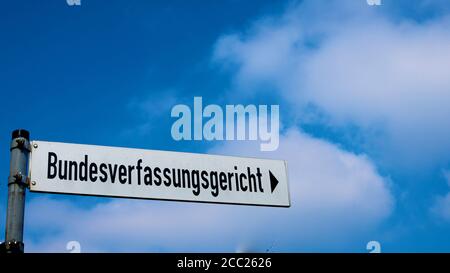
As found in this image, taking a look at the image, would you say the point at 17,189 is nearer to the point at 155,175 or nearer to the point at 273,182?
the point at 155,175

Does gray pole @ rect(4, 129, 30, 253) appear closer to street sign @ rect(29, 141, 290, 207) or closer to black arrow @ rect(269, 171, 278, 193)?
street sign @ rect(29, 141, 290, 207)

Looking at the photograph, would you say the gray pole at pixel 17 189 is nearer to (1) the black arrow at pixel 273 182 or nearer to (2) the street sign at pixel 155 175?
(2) the street sign at pixel 155 175

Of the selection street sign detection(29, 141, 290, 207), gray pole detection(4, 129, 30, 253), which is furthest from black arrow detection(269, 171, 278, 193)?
gray pole detection(4, 129, 30, 253)

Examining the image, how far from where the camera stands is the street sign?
19.2 ft

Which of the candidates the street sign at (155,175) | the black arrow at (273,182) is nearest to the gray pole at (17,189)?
the street sign at (155,175)

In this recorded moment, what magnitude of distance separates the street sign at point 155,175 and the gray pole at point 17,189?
111mm

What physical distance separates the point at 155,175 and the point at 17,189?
1485mm

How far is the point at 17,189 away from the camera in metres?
5.51

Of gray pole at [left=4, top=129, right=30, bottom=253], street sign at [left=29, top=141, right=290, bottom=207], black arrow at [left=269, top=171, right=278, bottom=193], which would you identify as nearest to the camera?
gray pole at [left=4, top=129, right=30, bottom=253]

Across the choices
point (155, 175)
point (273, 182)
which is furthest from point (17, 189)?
point (273, 182)

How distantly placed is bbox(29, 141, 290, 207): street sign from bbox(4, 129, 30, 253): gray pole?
0.11 meters

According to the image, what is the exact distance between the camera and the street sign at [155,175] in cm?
585
